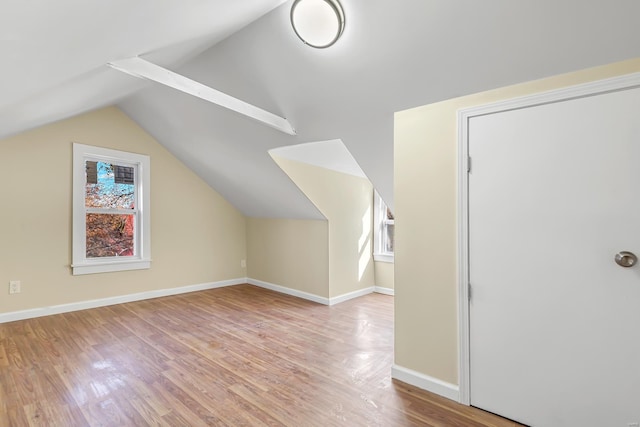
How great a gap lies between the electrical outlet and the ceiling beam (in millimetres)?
3040

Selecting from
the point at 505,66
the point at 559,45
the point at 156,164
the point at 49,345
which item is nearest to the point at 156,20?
the point at 505,66

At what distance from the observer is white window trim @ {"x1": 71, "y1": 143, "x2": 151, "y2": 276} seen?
152 inches

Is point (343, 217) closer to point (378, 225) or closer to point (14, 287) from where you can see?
point (378, 225)

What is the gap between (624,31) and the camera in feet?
4.61

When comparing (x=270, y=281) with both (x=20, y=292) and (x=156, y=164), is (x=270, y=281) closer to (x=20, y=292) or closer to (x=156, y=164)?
(x=156, y=164)

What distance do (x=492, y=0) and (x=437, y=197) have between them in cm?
108

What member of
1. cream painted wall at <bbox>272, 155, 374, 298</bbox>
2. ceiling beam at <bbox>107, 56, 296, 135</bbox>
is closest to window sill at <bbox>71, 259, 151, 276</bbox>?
cream painted wall at <bbox>272, 155, 374, 298</bbox>

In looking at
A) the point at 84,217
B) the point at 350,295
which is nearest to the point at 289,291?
the point at 350,295

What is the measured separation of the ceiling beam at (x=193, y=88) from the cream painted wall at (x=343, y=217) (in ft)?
2.82

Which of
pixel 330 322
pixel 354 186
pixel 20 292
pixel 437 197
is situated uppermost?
pixel 354 186

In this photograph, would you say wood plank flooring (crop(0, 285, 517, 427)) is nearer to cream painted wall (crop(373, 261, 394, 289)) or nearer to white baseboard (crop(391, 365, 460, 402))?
white baseboard (crop(391, 365, 460, 402))

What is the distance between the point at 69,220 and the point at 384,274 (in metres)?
4.15

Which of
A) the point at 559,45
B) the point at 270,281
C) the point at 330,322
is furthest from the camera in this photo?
the point at 270,281

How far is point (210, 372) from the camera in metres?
2.40
